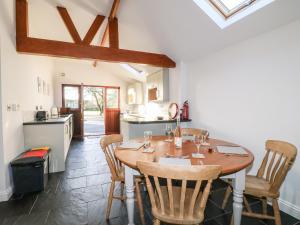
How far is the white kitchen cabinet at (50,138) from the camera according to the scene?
2.77 m

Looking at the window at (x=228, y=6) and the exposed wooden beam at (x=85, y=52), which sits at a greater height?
the window at (x=228, y=6)

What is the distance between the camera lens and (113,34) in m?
3.33

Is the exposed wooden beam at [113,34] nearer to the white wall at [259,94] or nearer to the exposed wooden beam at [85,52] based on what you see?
the exposed wooden beam at [85,52]

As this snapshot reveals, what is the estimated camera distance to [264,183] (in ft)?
5.35

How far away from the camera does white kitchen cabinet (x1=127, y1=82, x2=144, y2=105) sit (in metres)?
5.71

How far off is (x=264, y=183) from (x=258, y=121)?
82 cm

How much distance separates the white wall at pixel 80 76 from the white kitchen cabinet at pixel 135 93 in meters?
0.53

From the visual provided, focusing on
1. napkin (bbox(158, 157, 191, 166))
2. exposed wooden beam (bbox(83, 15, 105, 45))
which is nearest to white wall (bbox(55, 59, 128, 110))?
exposed wooden beam (bbox(83, 15, 105, 45))

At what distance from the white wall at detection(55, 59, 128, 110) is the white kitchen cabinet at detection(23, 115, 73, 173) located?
366 centimetres

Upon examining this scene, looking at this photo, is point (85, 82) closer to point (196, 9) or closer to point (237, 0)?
point (196, 9)

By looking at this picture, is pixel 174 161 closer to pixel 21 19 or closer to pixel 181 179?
pixel 181 179

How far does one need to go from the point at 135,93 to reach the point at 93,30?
3160mm

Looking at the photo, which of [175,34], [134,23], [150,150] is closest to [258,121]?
[150,150]

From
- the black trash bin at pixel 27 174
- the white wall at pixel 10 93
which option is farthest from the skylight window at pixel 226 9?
the black trash bin at pixel 27 174
